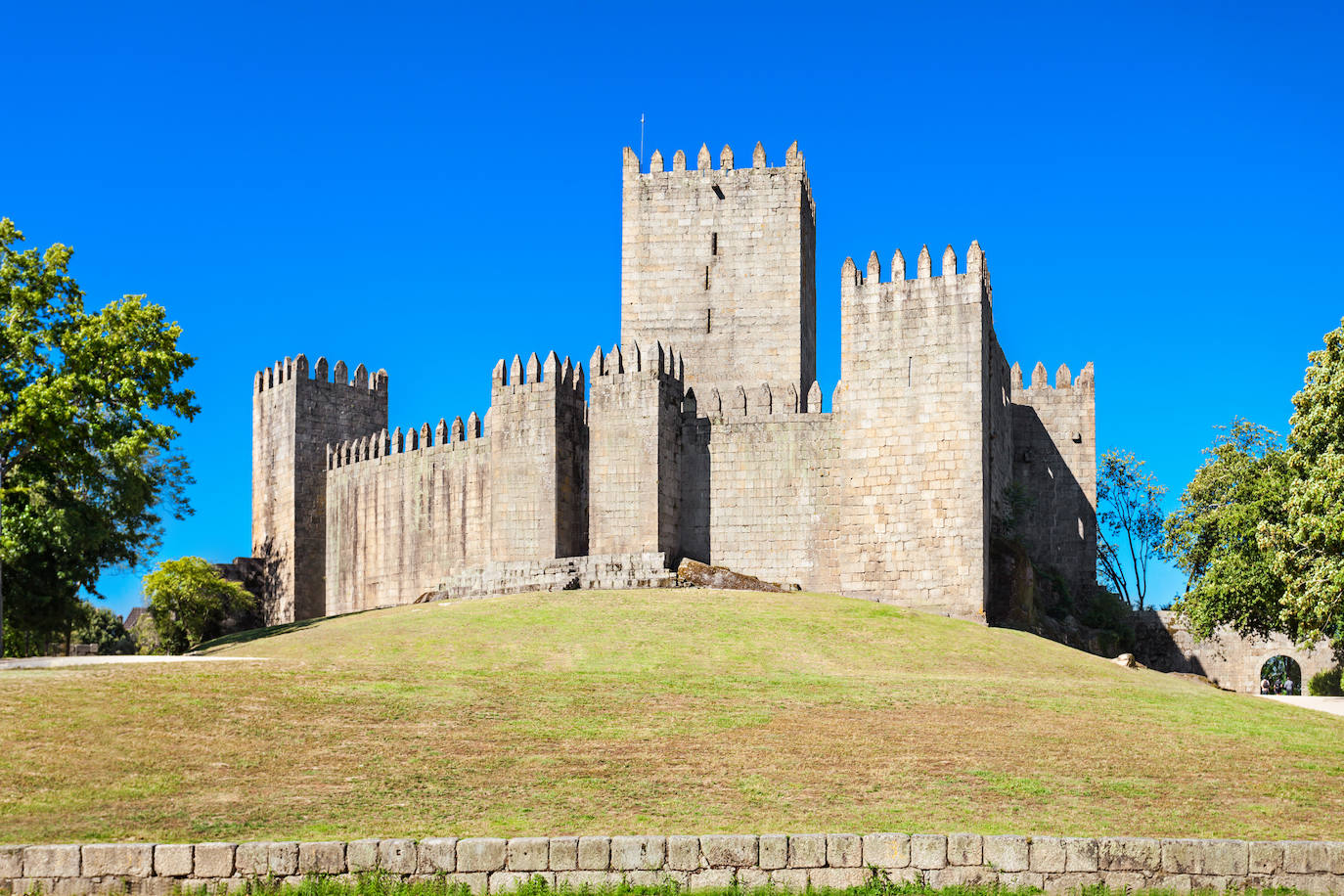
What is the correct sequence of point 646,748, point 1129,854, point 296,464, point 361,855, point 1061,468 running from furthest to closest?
point 296,464 → point 1061,468 → point 646,748 → point 1129,854 → point 361,855

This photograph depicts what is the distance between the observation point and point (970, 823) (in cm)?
1391

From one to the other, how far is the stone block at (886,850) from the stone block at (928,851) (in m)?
0.06

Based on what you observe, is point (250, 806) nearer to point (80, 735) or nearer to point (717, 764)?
point (80, 735)

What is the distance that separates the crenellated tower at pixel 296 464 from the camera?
4619cm

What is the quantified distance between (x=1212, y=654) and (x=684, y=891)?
104ft

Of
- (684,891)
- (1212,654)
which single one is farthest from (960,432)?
(684,891)

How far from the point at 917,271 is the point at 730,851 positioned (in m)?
23.1

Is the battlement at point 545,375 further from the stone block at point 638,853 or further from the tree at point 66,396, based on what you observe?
the stone block at point 638,853

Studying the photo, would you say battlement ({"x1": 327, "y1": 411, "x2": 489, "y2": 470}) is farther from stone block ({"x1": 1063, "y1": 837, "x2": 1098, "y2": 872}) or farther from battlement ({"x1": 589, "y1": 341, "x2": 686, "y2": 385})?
stone block ({"x1": 1063, "y1": 837, "x2": 1098, "y2": 872})

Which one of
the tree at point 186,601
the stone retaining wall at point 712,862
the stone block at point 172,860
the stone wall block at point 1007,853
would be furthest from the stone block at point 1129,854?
the tree at point 186,601

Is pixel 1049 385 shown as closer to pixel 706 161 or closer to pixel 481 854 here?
pixel 706 161

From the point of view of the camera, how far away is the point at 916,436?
3278 centimetres

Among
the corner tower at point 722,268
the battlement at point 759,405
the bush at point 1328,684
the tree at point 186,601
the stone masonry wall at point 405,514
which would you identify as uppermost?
the corner tower at point 722,268

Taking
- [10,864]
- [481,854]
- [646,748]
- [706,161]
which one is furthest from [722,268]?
[10,864]
